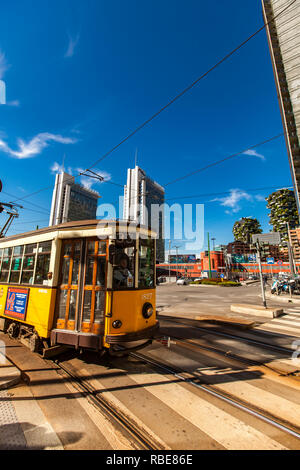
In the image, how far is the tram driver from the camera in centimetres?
457

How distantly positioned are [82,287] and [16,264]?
3.37 m

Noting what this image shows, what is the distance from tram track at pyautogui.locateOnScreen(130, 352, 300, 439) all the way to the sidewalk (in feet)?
8.39

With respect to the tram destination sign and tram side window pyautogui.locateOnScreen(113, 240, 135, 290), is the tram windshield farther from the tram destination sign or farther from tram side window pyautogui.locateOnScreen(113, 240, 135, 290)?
the tram destination sign

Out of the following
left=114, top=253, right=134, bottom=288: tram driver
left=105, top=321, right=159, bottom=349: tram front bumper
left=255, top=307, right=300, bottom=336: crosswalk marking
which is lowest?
left=255, top=307, right=300, bottom=336: crosswalk marking

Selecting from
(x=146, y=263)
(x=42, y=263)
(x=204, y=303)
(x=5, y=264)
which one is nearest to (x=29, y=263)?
(x=42, y=263)

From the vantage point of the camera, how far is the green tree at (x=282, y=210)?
299 ft

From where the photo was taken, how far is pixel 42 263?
5.62 metres

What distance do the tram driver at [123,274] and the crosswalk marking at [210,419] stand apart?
79.3 inches

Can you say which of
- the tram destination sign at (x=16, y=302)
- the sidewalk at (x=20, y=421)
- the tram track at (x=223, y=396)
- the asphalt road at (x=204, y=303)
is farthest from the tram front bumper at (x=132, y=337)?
the asphalt road at (x=204, y=303)

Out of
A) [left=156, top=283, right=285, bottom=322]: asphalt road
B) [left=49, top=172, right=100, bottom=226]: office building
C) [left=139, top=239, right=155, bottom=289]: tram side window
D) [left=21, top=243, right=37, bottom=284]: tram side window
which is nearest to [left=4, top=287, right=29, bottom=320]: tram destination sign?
[left=21, top=243, right=37, bottom=284]: tram side window

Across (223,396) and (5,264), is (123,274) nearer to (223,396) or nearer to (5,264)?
(223,396)

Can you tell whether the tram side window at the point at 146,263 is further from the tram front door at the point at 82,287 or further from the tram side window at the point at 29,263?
the tram side window at the point at 29,263

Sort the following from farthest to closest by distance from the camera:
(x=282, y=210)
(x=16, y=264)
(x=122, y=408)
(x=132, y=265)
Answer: (x=282, y=210)
(x=16, y=264)
(x=132, y=265)
(x=122, y=408)

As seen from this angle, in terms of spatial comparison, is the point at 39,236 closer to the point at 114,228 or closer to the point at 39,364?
the point at 114,228
